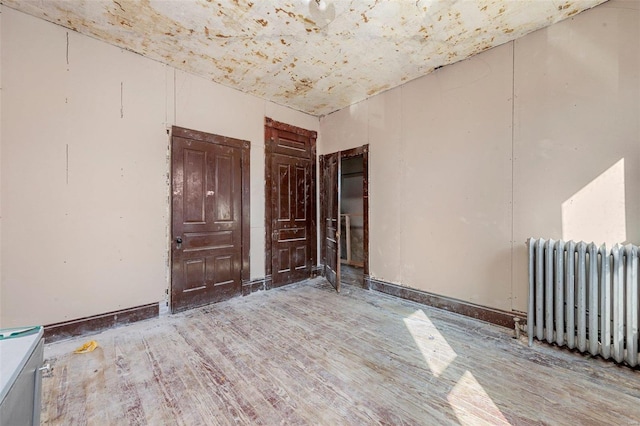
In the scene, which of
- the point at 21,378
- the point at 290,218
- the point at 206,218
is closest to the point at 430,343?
the point at 21,378

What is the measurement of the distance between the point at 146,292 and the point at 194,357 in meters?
1.31

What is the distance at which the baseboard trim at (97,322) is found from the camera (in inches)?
101

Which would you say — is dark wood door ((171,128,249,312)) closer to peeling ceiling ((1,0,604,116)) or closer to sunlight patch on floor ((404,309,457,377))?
peeling ceiling ((1,0,604,116))

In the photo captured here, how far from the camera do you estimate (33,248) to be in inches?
97.9

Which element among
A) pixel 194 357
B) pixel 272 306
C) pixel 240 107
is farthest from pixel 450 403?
pixel 240 107

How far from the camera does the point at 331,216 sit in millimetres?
4656

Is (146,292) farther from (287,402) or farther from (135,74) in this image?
(135,74)

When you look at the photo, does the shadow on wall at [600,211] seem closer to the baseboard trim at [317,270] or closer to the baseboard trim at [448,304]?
the baseboard trim at [448,304]

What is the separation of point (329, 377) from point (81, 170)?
322 centimetres

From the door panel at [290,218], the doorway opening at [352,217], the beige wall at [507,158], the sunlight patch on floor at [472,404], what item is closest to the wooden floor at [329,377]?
the sunlight patch on floor at [472,404]

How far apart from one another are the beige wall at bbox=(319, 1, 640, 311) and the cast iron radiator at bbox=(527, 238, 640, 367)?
289mm

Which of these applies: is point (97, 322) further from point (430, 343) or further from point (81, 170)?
point (430, 343)

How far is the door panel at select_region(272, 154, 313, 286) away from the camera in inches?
177

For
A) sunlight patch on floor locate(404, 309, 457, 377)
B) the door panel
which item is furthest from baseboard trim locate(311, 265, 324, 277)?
sunlight patch on floor locate(404, 309, 457, 377)
